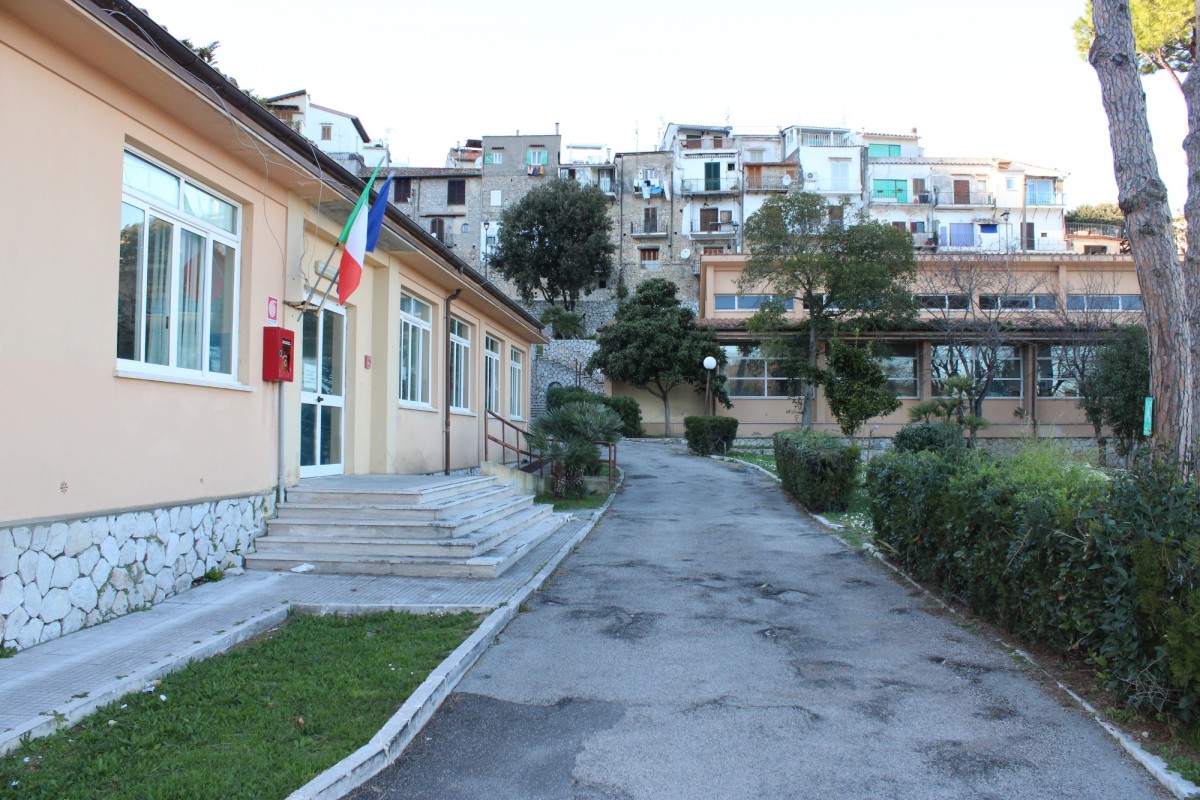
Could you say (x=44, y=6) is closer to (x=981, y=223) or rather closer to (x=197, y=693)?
(x=197, y=693)

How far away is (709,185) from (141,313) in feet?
187

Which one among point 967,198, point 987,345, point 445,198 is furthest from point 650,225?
point 987,345

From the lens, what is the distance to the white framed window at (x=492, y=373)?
19906 millimetres

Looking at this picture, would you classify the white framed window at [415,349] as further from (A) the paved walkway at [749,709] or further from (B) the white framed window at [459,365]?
(A) the paved walkway at [749,709]

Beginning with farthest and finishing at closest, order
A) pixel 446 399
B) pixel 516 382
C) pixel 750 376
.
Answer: pixel 750 376, pixel 516 382, pixel 446 399

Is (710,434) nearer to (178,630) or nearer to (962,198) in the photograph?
(178,630)

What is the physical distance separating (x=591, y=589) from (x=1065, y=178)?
211 ft

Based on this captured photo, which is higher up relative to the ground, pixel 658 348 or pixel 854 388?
pixel 658 348

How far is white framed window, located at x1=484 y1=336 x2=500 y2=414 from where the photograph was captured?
65.3ft

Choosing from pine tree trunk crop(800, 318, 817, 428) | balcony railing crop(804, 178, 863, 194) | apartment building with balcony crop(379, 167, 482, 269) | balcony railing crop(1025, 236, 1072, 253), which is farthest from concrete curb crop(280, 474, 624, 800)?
balcony railing crop(1025, 236, 1072, 253)

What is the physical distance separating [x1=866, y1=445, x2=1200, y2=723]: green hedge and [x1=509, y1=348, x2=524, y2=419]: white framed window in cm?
1588

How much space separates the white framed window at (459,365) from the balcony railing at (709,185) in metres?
45.9

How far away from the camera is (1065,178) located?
200 feet

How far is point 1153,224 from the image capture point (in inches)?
332
